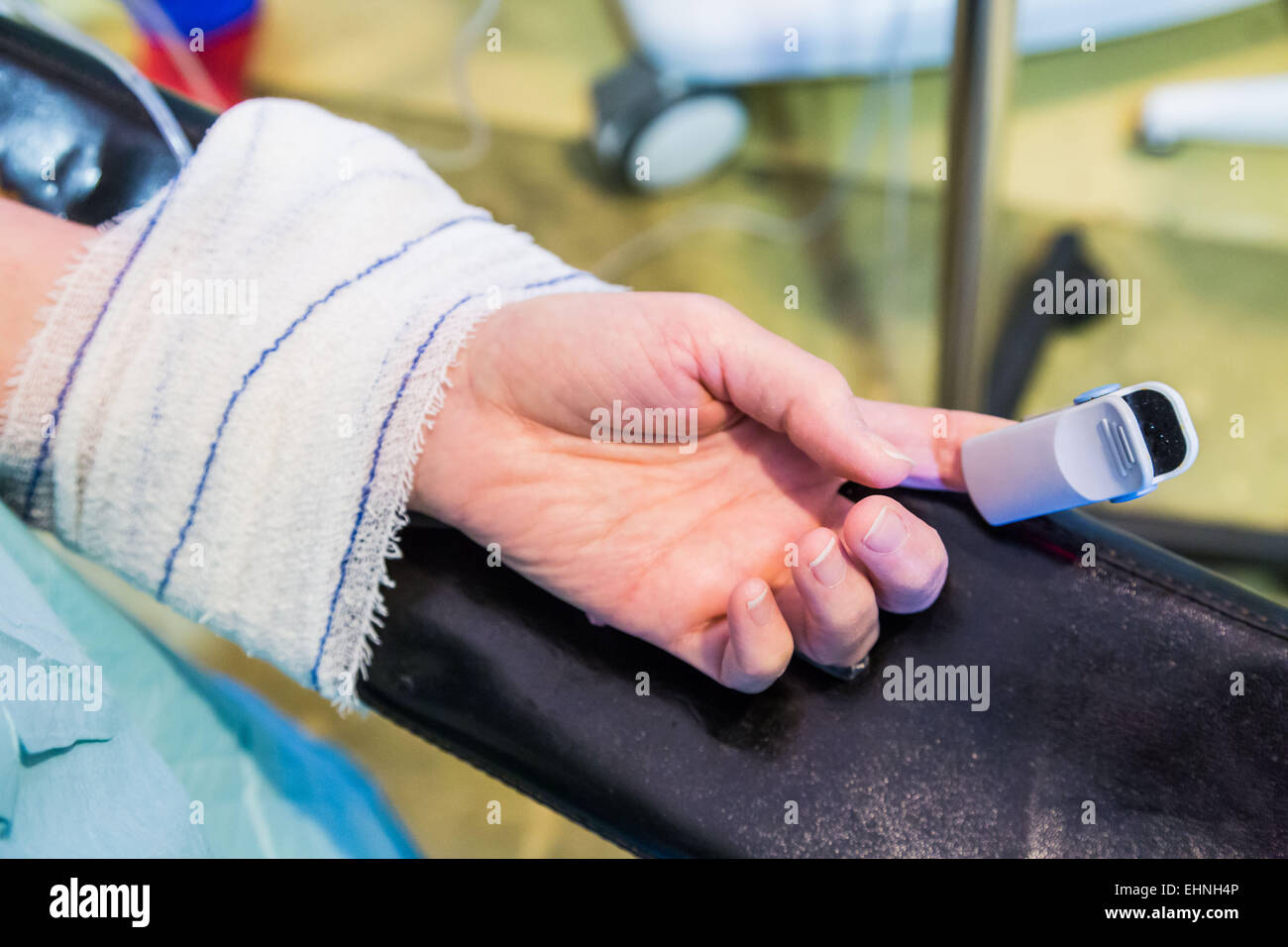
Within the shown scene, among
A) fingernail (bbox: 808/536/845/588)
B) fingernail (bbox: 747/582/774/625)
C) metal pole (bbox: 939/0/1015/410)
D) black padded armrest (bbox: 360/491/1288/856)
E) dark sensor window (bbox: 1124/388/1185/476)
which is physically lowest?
black padded armrest (bbox: 360/491/1288/856)

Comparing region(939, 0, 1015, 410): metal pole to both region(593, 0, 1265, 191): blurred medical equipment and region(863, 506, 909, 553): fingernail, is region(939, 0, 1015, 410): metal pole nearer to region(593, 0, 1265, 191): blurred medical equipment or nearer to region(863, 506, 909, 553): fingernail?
region(593, 0, 1265, 191): blurred medical equipment

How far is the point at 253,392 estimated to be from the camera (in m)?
0.51

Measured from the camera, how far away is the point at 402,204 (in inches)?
21.9

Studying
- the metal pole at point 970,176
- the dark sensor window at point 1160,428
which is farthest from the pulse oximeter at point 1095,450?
the metal pole at point 970,176

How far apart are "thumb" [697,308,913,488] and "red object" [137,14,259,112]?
1036 millimetres

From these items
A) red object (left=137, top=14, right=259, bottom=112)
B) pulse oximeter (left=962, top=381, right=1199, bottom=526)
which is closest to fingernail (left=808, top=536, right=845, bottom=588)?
pulse oximeter (left=962, top=381, right=1199, bottom=526)

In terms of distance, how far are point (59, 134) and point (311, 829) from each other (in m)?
0.48

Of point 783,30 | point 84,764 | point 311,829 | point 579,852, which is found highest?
point 783,30

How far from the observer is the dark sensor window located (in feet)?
1.42

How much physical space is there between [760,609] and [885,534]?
7 centimetres

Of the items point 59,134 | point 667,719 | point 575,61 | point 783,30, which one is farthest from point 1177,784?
point 575,61

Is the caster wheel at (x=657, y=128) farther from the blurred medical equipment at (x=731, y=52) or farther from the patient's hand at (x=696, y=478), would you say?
the patient's hand at (x=696, y=478)

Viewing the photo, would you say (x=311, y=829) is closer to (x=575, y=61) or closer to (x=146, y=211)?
(x=146, y=211)

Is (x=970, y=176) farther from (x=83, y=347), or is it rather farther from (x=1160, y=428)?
→ (x=83, y=347)
